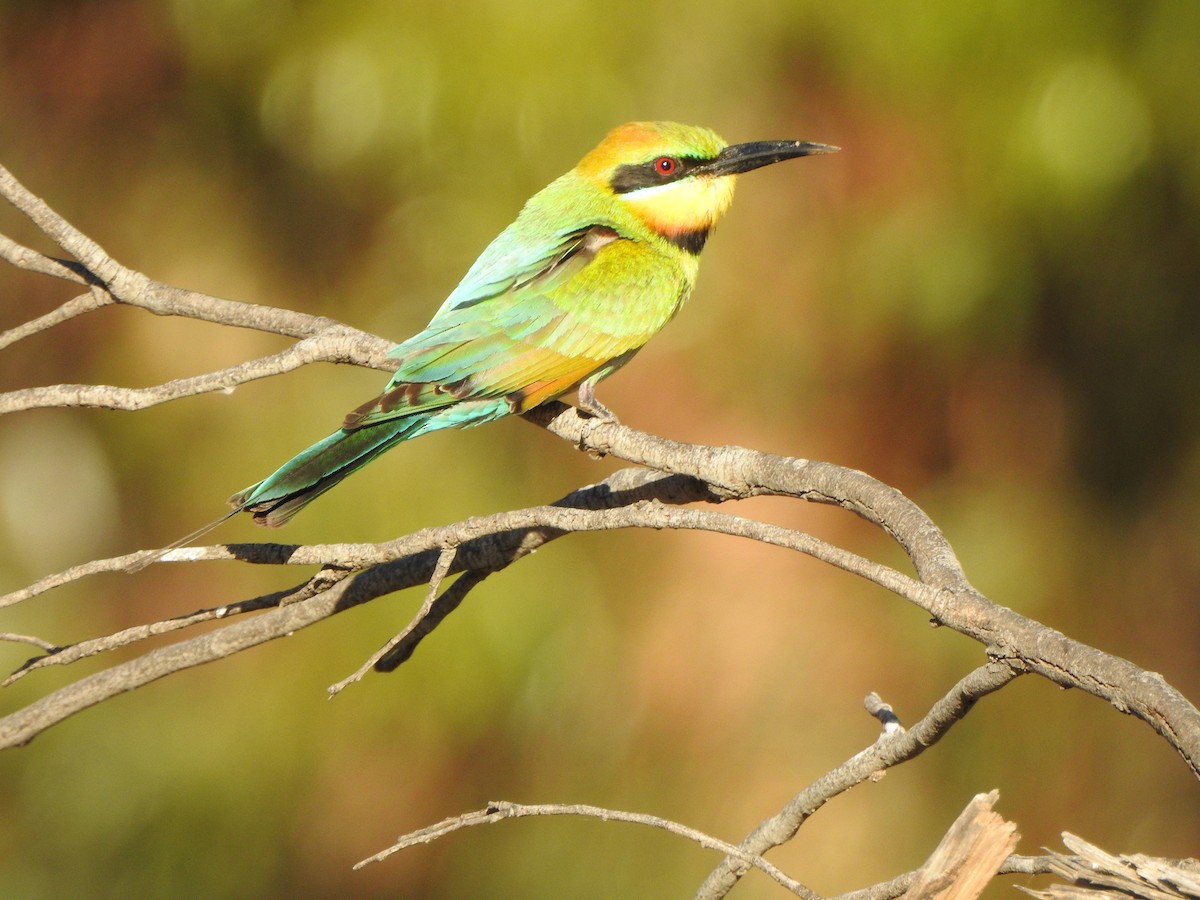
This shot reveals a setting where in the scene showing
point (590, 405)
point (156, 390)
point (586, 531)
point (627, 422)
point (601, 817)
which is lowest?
point (601, 817)

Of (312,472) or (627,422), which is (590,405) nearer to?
(312,472)

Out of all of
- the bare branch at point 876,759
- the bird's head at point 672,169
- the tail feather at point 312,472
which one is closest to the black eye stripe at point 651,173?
the bird's head at point 672,169

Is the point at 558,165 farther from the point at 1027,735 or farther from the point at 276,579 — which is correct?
the point at 1027,735

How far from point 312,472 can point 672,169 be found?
1.09 m

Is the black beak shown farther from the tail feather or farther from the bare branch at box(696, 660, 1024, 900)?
the bare branch at box(696, 660, 1024, 900)

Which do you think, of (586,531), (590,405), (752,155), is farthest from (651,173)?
(586,531)

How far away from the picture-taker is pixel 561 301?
227cm

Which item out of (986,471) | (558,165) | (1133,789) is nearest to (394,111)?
(558,165)

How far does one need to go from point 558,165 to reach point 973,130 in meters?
1.22

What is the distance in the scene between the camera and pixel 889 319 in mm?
3758

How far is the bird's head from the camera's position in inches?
99.0

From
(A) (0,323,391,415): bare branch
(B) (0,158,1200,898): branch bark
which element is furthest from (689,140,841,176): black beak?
(A) (0,323,391,415): bare branch

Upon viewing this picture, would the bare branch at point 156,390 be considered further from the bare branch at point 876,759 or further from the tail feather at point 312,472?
the bare branch at point 876,759

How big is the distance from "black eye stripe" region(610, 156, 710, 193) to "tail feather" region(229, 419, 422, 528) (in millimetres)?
812
